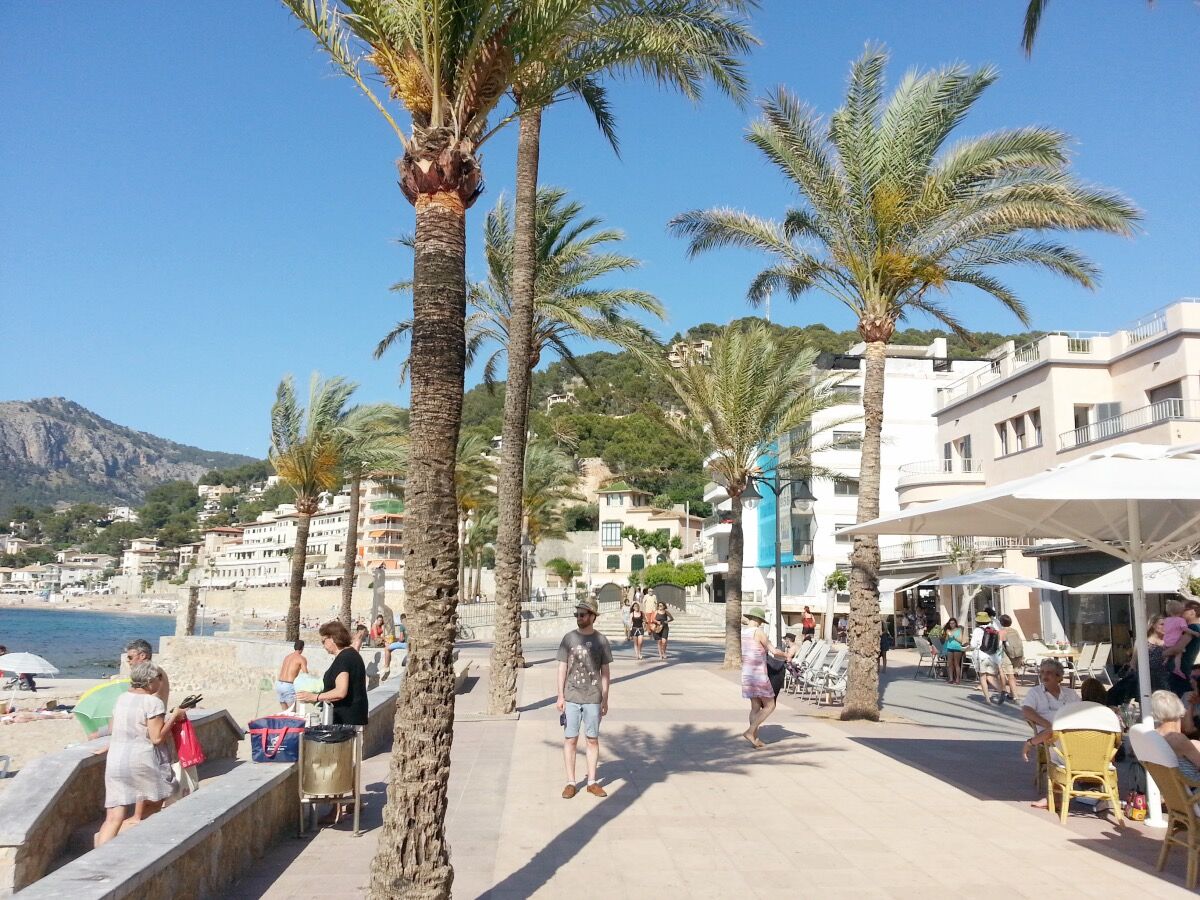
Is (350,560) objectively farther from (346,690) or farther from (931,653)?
(346,690)

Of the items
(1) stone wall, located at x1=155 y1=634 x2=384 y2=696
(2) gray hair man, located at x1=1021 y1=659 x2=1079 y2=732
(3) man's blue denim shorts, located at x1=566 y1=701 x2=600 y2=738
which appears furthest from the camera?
(1) stone wall, located at x1=155 y1=634 x2=384 y2=696

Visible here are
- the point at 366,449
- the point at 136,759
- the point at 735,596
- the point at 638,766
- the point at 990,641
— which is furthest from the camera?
the point at 366,449

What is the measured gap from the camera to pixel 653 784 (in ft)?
27.7

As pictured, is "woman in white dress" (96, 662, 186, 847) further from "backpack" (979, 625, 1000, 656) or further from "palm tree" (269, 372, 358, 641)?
"palm tree" (269, 372, 358, 641)

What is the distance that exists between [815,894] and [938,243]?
10.7 m

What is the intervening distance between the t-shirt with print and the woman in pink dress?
2.74m

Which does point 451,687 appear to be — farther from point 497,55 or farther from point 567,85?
point 567,85

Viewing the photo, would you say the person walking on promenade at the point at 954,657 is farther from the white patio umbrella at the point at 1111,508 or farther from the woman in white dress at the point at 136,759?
the woman in white dress at the point at 136,759

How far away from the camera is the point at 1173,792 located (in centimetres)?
566

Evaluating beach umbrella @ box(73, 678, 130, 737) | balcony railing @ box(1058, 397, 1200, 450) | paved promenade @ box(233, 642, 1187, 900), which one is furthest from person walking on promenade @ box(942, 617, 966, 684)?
beach umbrella @ box(73, 678, 130, 737)

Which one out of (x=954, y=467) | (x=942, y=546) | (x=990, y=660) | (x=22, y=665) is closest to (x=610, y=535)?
(x=942, y=546)

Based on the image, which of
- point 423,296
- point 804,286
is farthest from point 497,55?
point 804,286

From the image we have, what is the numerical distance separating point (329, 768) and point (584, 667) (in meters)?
2.35

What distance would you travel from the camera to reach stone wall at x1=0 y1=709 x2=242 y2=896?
220 inches
